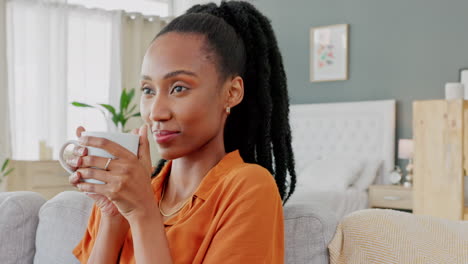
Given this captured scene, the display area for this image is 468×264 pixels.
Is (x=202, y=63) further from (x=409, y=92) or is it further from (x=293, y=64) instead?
(x=293, y=64)

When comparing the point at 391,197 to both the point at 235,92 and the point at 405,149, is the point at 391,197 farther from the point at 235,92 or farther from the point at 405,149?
the point at 235,92

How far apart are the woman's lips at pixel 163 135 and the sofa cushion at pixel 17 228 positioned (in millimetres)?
648

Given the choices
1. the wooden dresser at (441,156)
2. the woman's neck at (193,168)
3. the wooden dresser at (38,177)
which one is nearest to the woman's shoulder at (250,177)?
the woman's neck at (193,168)

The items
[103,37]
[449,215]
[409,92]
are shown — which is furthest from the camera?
[103,37]

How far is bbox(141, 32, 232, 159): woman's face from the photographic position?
2.90ft

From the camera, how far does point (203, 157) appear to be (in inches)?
39.5

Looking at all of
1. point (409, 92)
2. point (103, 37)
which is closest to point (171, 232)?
point (409, 92)

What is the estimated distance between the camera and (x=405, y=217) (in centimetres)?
104

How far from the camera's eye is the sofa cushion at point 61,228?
1.24 meters

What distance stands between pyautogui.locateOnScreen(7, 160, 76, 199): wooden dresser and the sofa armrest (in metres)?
3.99

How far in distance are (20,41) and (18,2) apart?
0.40 m

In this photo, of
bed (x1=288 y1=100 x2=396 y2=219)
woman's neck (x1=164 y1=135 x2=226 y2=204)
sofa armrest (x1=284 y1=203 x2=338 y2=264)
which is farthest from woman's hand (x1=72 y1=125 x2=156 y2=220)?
bed (x1=288 y1=100 x2=396 y2=219)

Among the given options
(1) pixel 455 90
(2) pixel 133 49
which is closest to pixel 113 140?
(1) pixel 455 90

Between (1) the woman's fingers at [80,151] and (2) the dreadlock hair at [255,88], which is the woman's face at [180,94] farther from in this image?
(1) the woman's fingers at [80,151]
